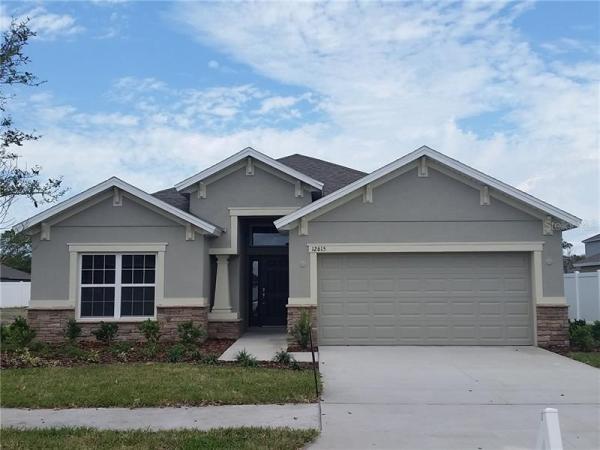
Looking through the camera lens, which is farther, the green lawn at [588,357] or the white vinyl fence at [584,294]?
the white vinyl fence at [584,294]

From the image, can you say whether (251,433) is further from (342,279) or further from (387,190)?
(387,190)

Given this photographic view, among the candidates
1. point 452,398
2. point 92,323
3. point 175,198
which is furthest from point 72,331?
point 452,398

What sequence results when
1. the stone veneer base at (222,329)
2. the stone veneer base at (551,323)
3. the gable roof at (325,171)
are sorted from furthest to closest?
the gable roof at (325,171), the stone veneer base at (222,329), the stone veneer base at (551,323)

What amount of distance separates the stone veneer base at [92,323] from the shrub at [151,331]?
0.66 m

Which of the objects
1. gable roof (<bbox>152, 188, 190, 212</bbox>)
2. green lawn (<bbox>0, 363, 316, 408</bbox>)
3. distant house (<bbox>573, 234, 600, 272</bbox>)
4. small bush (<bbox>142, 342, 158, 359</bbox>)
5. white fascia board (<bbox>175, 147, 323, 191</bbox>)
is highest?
white fascia board (<bbox>175, 147, 323, 191</bbox>)

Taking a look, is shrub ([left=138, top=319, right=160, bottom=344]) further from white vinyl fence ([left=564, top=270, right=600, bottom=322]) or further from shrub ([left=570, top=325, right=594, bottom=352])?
white vinyl fence ([left=564, top=270, right=600, bottom=322])

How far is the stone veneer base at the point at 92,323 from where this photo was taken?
611 inches

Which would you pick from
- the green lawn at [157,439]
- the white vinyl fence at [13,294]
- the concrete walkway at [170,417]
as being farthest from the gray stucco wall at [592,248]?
the white vinyl fence at [13,294]

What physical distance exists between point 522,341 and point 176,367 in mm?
8385

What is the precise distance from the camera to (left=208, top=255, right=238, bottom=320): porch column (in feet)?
55.0

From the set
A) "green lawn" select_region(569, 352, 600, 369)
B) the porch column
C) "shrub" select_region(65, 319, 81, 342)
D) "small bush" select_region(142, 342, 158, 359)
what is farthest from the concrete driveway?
"shrub" select_region(65, 319, 81, 342)

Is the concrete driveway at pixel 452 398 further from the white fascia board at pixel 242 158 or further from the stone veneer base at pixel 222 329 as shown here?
the white fascia board at pixel 242 158

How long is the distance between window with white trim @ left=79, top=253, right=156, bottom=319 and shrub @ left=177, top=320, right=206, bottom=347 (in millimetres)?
1330

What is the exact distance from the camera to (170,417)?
7879 mm
